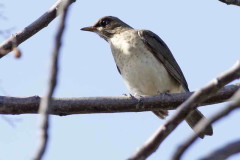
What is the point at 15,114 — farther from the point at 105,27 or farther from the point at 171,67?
the point at 105,27

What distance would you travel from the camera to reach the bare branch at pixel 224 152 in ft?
7.74

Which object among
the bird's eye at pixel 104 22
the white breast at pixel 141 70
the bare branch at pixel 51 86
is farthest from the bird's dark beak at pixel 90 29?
the bare branch at pixel 51 86

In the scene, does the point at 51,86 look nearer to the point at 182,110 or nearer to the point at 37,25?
the point at 182,110

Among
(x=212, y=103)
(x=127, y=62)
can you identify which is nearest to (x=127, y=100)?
(x=212, y=103)

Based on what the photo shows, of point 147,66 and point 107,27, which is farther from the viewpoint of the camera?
point 107,27

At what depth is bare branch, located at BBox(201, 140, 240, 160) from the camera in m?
2.36

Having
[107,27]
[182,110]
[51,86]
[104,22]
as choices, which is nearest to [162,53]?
[107,27]

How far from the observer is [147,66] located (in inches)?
317

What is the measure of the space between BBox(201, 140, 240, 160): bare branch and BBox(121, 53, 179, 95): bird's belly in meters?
5.56

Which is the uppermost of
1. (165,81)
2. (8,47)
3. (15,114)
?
(8,47)

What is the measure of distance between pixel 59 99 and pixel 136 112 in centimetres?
89

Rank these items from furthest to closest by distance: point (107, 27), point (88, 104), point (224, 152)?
point (107, 27) < point (88, 104) < point (224, 152)

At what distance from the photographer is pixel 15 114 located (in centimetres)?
548

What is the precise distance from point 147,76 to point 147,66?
15 cm
